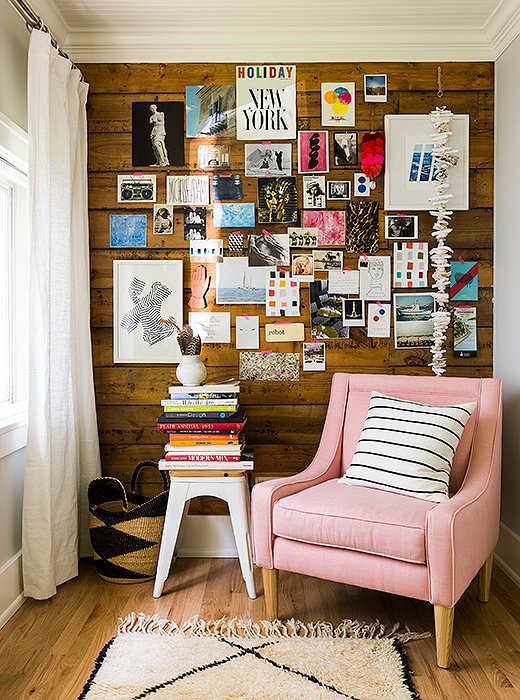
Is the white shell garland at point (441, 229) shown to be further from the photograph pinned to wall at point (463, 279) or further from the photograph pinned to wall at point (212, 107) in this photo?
the photograph pinned to wall at point (212, 107)

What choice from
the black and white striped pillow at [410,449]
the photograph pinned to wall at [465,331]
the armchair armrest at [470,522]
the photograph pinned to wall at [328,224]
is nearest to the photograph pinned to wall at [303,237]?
the photograph pinned to wall at [328,224]

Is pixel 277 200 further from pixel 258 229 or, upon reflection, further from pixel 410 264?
pixel 410 264

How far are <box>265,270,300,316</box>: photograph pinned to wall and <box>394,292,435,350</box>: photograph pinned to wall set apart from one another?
492mm

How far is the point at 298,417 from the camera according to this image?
3.41 metres

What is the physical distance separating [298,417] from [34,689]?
1701 mm

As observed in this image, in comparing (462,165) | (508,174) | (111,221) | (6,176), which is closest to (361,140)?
(462,165)

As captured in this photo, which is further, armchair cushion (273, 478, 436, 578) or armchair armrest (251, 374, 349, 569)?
armchair armrest (251, 374, 349, 569)

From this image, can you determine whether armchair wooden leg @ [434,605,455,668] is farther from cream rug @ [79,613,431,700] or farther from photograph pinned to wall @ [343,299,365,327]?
photograph pinned to wall @ [343,299,365,327]

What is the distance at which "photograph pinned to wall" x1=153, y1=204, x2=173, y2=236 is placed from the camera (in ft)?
11.1

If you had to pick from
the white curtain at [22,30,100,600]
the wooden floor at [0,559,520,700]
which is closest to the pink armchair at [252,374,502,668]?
the wooden floor at [0,559,520,700]

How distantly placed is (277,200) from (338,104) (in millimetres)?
547

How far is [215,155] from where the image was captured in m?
3.39

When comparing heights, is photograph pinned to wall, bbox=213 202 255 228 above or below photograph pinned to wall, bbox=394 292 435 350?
above

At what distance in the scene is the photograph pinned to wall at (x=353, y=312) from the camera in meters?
3.39
